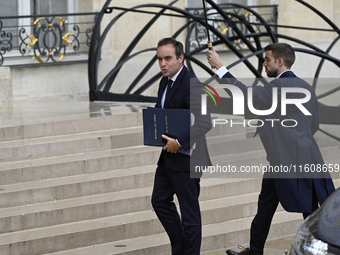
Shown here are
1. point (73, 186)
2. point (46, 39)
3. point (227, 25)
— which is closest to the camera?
point (73, 186)

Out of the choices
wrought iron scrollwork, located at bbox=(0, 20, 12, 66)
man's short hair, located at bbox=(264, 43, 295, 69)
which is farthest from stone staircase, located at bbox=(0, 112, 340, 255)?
wrought iron scrollwork, located at bbox=(0, 20, 12, 66)

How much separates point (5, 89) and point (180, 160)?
187 inches

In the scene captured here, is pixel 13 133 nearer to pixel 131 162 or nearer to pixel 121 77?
pixel 131 162

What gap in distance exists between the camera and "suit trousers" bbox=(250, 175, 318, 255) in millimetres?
4586

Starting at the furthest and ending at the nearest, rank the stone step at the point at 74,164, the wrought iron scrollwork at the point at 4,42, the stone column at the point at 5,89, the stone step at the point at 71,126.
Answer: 1. the wrought iron scrollwork at the point at 4,42
2. the stone column at the point at 5,89
3. the stone step at the point at 71,126
4. the stone step at the point at 74,164

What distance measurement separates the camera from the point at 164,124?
4.27 meters

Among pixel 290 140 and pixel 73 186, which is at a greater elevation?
pixel 290 140

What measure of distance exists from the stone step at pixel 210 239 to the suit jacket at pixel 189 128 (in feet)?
3.54

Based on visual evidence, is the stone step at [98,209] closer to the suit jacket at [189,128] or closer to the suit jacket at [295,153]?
the suit jacket at [189,128]

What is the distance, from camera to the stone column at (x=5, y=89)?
8.27 m

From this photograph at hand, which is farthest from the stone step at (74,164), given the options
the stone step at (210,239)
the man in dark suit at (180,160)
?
the man in dark suit at (180,160)

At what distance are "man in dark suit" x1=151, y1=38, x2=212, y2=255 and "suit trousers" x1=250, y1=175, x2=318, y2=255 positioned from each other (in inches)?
20.7

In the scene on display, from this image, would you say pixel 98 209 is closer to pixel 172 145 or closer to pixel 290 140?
pixel 172 145

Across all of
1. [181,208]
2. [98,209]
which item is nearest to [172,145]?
[181,208]
